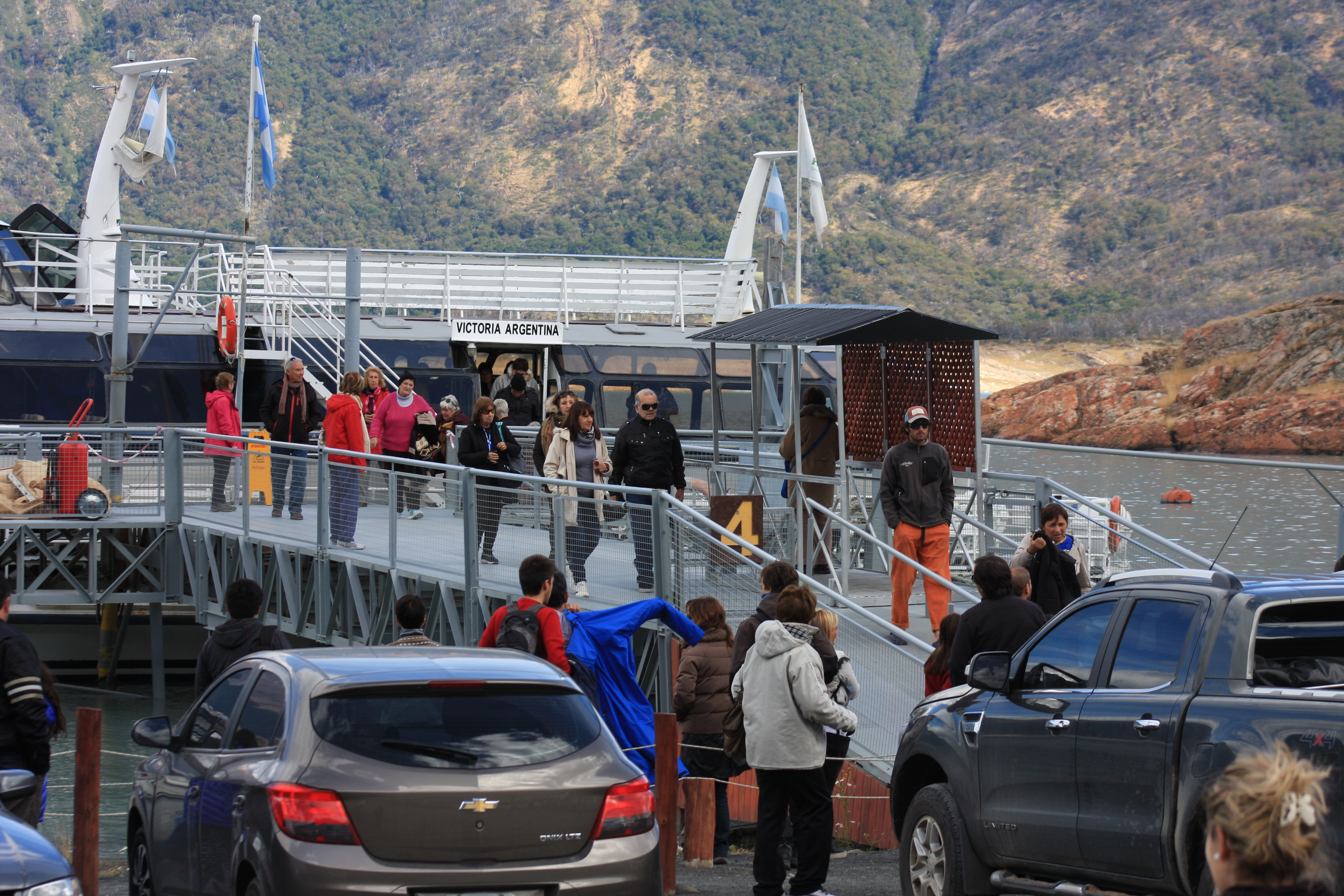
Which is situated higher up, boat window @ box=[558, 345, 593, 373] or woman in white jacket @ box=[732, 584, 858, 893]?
boat window @ box=[558, 345, 593, 373]

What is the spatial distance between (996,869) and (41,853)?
148 inches

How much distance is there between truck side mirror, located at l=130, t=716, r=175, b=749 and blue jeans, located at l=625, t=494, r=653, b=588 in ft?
15.5

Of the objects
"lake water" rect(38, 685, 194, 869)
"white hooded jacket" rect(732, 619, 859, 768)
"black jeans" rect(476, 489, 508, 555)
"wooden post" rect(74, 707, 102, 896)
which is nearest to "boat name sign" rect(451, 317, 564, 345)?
"lake water" rect(38, 685, 194, 869)

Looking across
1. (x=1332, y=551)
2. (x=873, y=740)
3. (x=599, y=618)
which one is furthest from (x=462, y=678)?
(x=1332, y=551)

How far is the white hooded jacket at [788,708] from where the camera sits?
23.2ft

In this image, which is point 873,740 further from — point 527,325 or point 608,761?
point 527,325

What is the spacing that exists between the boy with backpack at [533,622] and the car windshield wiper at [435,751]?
3056 millimetres

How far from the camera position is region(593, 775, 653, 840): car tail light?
5.60 m

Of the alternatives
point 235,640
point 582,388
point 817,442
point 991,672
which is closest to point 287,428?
point 817,442

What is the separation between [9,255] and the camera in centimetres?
2612

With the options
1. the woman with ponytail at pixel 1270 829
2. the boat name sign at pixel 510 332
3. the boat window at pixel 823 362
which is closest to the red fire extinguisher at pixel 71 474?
the boat name sign at pixel 510 332

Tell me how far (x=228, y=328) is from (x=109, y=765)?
23.2 ft

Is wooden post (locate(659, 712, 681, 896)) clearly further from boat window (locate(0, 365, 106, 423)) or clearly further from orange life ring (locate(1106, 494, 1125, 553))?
boat window (locate(0, 365, 106, 423))

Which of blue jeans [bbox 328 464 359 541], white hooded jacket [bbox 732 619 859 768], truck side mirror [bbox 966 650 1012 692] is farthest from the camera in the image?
blue jeans [bbox 328 464 359 541]
